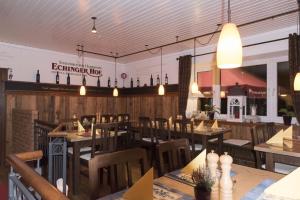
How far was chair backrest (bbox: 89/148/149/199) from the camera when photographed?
1438mm

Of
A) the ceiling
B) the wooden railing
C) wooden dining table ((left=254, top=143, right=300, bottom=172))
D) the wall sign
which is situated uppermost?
the ceiling

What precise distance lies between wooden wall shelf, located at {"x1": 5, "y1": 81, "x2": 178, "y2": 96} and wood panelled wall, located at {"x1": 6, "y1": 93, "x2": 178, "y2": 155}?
0.35 feet

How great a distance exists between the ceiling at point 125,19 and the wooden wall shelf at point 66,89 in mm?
1029

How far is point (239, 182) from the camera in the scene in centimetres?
160

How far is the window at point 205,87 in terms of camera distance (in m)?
5.61

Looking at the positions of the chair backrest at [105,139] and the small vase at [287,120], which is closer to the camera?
the chair backrest at [105,139]

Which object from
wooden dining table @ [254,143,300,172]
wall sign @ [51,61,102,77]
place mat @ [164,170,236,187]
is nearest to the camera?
place mat @ [164,170,236,187]

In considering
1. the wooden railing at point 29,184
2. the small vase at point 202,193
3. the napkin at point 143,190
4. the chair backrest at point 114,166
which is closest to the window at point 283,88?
the chair backrest at point 114,166

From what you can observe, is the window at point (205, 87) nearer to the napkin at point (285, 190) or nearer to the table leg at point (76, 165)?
the table leg at point (76, 165)

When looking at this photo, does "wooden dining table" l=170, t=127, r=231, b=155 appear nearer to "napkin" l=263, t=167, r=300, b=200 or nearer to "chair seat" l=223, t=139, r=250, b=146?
"chair seat" l=223, t=139, r=250, b=146

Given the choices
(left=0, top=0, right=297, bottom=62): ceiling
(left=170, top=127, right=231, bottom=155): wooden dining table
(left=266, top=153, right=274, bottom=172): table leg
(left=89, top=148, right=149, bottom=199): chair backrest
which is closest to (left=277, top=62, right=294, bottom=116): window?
(left=0, top=0, right=297, bottom=62): ceiling

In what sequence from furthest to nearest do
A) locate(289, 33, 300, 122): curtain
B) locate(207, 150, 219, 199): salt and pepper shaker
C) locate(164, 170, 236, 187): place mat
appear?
1. locate(289, 33, 300, 122): curtain
2. locate(164, 170, 236, 187): place mat
3. locate(207, 150, 219, 199): salt and pepper shaker

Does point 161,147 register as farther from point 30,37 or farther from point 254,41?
point 30,37

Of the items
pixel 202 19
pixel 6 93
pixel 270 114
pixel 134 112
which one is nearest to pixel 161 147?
pixel 202 19
